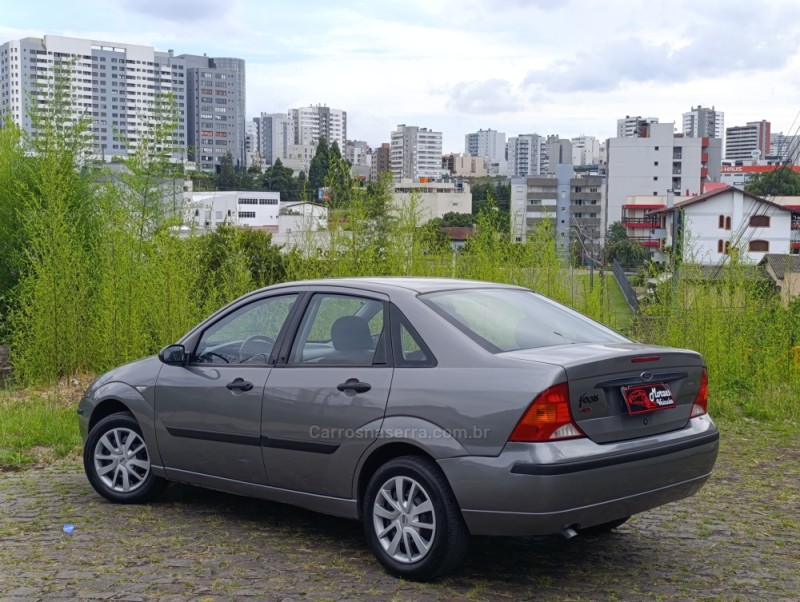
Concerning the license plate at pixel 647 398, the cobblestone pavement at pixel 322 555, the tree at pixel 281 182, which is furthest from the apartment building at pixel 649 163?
the license plate at pixel 647 398

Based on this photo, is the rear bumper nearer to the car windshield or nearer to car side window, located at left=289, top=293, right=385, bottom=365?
the car windshield

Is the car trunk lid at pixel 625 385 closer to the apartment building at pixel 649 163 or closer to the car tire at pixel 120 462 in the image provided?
the car tire at pixel 120 462

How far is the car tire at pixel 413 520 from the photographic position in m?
4.76

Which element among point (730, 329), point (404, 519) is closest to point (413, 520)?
point (404, 519)

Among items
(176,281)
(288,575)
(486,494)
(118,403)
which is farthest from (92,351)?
(486,494)

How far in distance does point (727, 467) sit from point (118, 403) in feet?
16.3

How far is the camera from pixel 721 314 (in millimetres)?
11836

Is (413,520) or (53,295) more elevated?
(53,295)

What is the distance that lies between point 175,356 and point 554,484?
114 inches

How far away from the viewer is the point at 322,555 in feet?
18.0

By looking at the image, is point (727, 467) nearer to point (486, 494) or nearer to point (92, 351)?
point (486, 494)

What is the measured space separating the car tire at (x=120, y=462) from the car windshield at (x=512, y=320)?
249 centimetres

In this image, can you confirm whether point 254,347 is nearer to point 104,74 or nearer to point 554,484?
point 554,484

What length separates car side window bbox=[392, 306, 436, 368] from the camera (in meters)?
5.06
